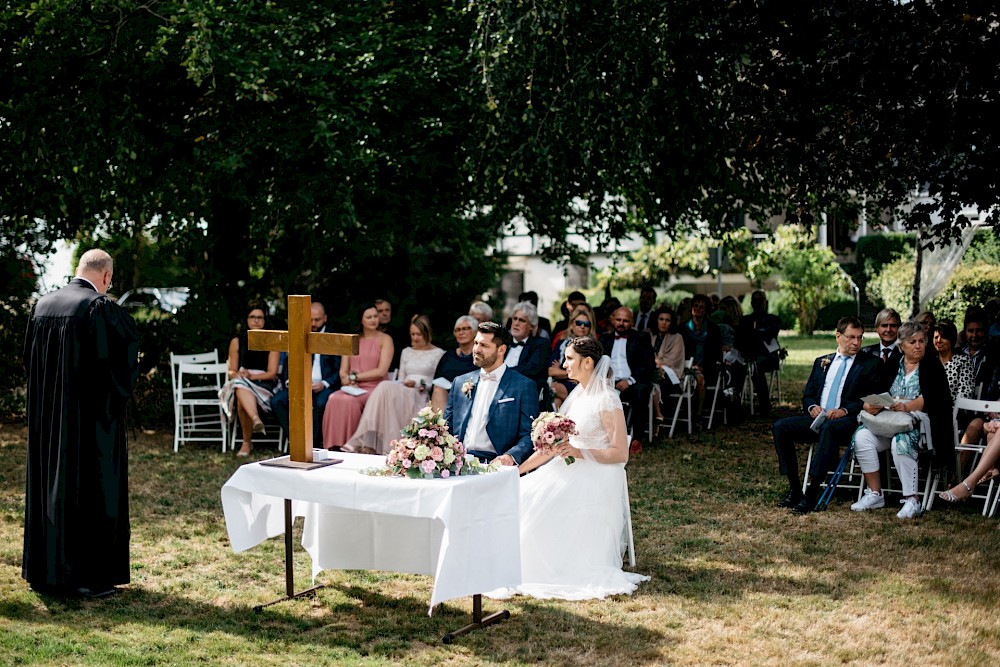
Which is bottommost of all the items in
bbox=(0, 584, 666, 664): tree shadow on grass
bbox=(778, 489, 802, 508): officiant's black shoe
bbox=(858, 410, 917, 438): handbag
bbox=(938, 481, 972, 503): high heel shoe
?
bbox=(0, 584, 666, 664): tree shadow on grass

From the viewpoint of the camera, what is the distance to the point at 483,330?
274 inches

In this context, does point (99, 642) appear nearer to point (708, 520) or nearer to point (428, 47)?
point (708, 520)

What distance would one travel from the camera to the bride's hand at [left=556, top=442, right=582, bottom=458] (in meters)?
6.33

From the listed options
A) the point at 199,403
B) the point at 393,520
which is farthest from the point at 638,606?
the point at 199,403

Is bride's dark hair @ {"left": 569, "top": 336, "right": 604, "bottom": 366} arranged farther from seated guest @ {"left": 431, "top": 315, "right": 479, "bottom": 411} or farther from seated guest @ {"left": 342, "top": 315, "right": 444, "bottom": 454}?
seated guest @ {"left": 342, "top": 315, "right": 444, "bottom": 454}

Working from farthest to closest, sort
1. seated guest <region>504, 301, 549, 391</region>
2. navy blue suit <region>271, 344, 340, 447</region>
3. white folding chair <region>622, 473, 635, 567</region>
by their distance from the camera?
navy blue suit <region>271, 344, 340, 447</region> → seated guest <region>504, 301, 549, 391</region> → white folding chair <region>622, 473, 635, 567</region>

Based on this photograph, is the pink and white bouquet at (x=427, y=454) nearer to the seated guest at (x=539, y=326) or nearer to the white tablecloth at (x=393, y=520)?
the white tablecloth at (x=393, y=520)

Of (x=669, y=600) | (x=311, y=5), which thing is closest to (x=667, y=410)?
(x=311, y=5)

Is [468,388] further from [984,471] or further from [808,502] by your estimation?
[984,471]

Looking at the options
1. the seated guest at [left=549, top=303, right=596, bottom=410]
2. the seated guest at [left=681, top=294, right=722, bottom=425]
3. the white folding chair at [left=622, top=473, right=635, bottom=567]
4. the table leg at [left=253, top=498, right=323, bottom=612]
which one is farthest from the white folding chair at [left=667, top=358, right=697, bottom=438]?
the table leg at [left=253, top=498, right=323, bottom=612]

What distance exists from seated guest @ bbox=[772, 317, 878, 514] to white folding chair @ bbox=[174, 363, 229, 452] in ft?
18.0

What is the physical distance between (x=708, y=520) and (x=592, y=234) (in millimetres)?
6496

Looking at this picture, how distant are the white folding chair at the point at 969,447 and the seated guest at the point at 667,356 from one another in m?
3.60

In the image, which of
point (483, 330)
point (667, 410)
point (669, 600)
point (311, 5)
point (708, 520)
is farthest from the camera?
point (667, 410)
